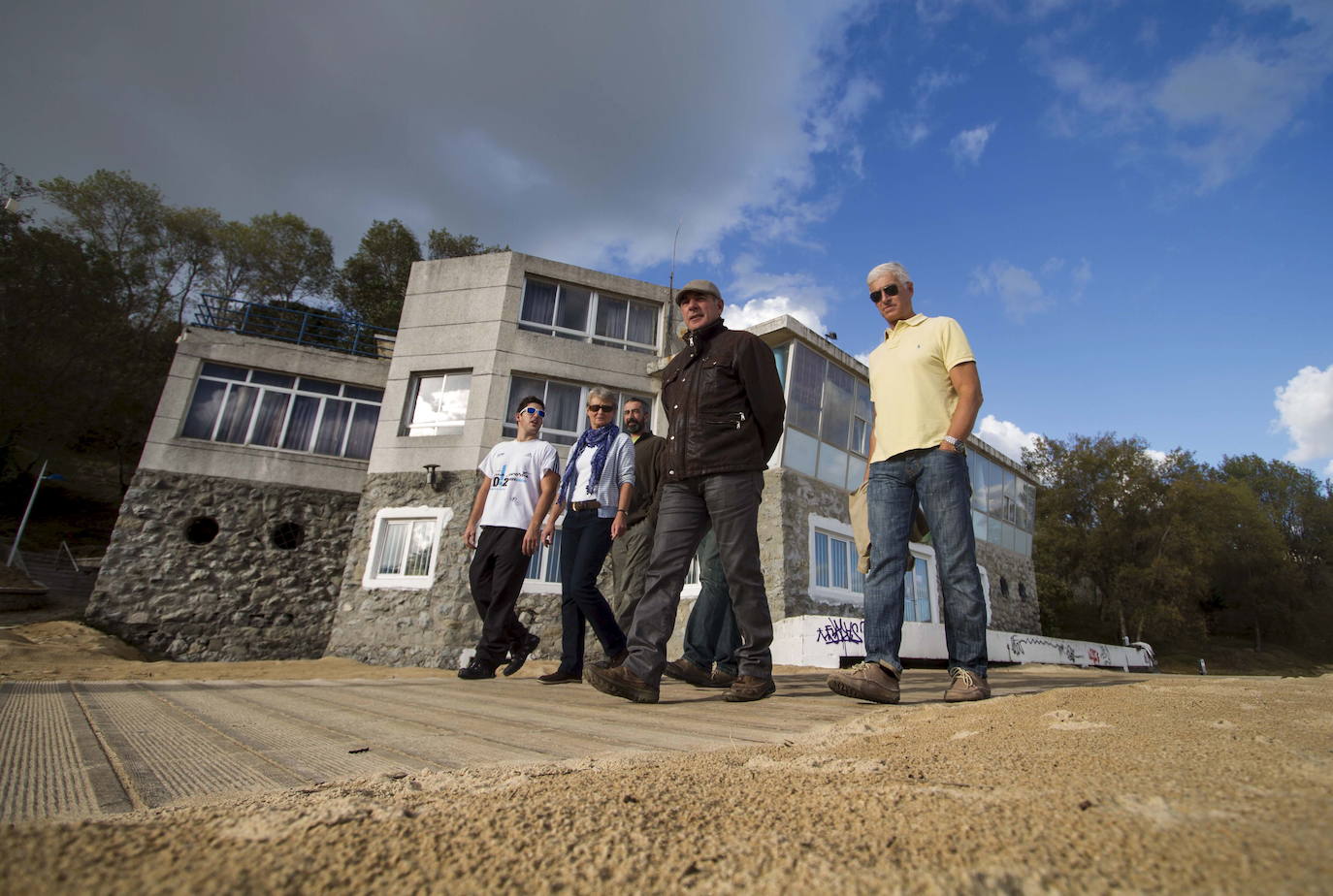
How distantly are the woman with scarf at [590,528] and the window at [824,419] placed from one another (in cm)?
773

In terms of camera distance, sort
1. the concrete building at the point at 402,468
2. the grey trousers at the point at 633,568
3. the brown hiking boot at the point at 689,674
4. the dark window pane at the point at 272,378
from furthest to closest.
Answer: the dark window pane at the point at 272,378
the concrete building at the point at 402,468
the grey trousers at the point at 633,568
the brown hiking boot at the point at 689,674

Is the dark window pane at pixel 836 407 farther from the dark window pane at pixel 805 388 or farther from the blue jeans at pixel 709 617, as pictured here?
the blue jeans at pixel 709 617

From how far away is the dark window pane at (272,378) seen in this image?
47.5ft

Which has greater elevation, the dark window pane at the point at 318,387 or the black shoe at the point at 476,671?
the dark window pane at the point at 318,387

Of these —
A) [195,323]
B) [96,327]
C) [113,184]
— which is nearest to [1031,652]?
[195,323]

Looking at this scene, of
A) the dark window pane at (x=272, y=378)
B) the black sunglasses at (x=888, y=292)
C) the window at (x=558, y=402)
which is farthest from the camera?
the dark window pane at (x=272, y=378)

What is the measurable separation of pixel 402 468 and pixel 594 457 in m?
9.64

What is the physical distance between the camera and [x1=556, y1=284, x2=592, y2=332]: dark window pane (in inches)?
563

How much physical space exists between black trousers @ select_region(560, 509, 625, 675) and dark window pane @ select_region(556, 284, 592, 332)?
33.8ft

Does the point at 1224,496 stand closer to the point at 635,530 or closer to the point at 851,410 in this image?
the point at 851,410

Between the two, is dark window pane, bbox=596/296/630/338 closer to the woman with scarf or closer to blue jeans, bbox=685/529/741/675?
the woman with scarf

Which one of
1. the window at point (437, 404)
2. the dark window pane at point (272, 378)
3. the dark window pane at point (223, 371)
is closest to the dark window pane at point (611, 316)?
the window at point (437, 404)

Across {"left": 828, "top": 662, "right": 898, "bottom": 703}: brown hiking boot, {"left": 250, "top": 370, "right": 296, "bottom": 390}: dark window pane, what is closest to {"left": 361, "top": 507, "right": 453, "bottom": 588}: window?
{"left": 250, "top": 370, "right": 296, "bottom": 390}: dark window pane

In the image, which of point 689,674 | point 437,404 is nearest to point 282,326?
point 437,404
